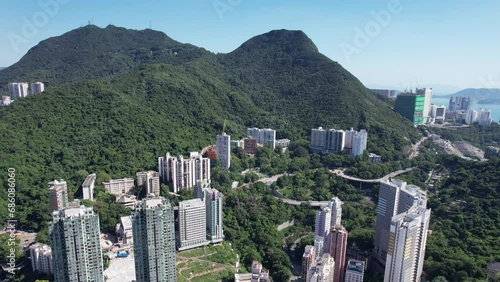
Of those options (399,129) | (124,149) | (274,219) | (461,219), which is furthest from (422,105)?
(124,149)

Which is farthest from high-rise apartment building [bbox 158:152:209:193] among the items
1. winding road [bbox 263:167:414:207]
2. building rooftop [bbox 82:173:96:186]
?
winding road [bbox 263:167:414:207]

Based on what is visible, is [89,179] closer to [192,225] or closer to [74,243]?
[192,225]

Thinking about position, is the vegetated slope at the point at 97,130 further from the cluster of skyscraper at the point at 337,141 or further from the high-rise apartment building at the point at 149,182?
the cluster of skyscraper at the point at 337,141

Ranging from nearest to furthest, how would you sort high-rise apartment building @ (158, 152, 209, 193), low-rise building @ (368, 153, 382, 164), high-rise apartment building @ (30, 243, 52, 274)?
high-rise apartment building @ (30, 243, 52, 274)
high-rise apartment building @ (158, 152, 209, 193)
low-rise building @ (368, 153, 382, 164)

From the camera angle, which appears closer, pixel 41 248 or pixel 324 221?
pixel 41 248

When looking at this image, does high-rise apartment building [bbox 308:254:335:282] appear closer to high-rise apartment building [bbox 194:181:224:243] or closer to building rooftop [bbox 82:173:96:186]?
high-rise apartment building [bbox 194:181:224:243]

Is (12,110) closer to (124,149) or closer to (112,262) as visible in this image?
(124,149)

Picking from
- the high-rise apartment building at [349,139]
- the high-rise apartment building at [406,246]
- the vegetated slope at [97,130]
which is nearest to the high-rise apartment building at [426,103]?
the high-rise apartment building at [349,139]

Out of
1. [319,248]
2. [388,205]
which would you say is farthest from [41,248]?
[388,205]
